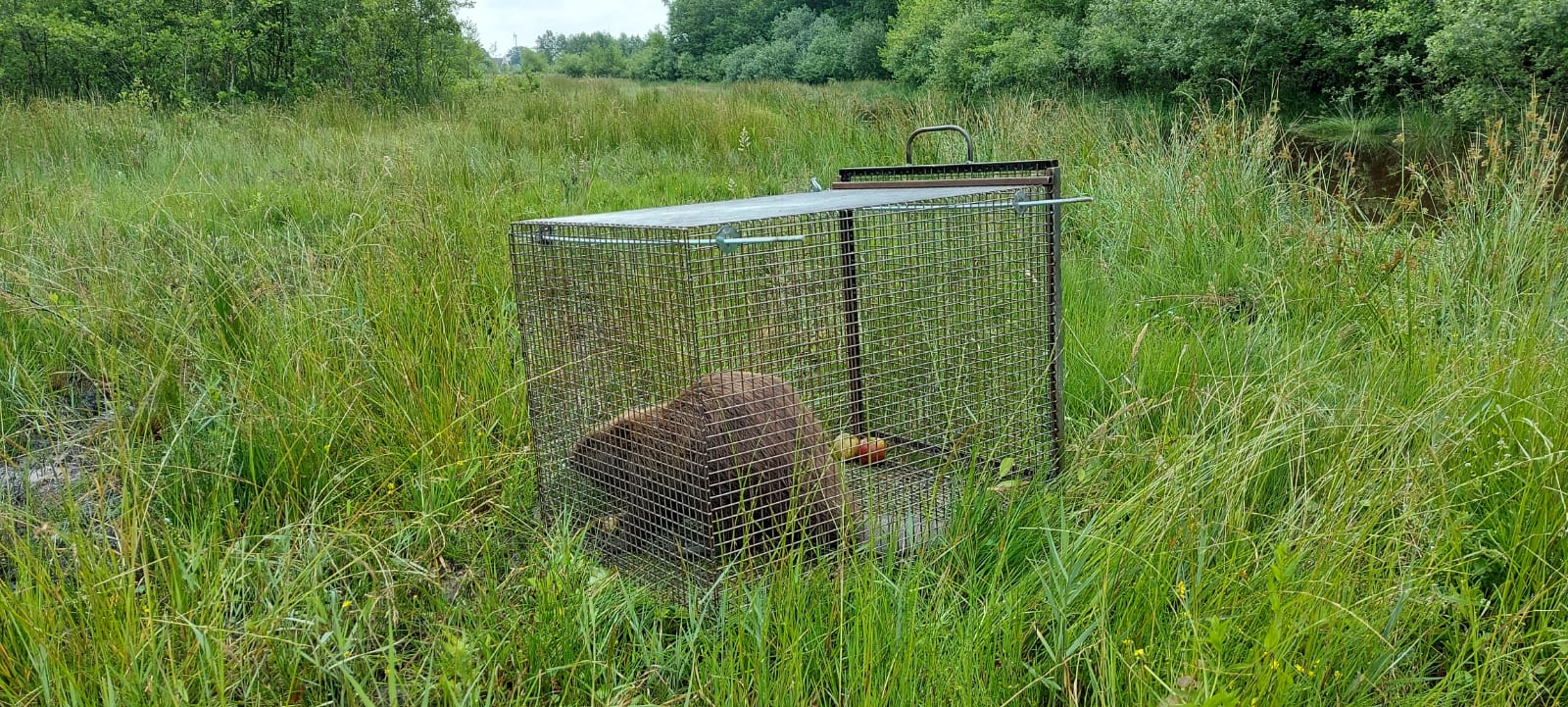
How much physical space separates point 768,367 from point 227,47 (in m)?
12.9

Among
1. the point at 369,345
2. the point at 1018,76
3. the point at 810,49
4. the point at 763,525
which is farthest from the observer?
the point at 810,49

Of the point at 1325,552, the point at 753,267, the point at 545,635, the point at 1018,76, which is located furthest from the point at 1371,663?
A: the point at 1018,76

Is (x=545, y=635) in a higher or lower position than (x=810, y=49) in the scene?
lower

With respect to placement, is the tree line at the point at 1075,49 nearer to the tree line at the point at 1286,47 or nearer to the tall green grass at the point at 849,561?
the tree line at the point at 1286,47

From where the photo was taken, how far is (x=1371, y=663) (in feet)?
5.22

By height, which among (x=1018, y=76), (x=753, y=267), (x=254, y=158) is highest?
(x=1018, y=76)

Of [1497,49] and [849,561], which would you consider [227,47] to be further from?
[1497,49]

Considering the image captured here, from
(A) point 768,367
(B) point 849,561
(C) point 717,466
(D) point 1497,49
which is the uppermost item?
(D) point 1497,49

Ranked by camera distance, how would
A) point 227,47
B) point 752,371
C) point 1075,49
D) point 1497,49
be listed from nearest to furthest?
point 752,371, point 1497,49, point 227,47, point 1075,49

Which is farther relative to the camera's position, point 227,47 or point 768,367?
point 227,47

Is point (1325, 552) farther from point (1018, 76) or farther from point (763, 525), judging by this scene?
point (1018, 76)

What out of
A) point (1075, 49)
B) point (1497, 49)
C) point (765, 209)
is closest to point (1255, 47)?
point (1497, 49)

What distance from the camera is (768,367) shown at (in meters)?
2.06

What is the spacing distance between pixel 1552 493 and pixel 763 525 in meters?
1.56
